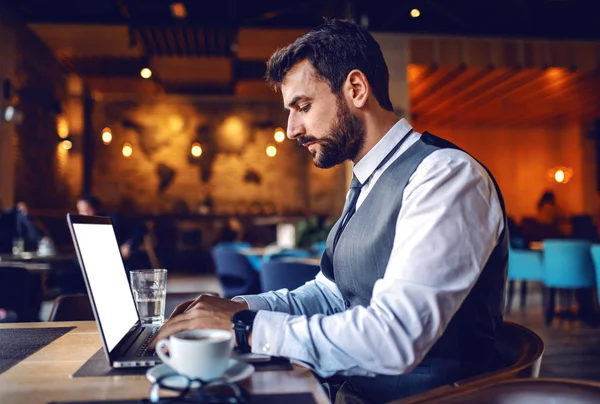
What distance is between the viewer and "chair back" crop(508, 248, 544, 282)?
6191mm

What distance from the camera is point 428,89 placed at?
10156mm

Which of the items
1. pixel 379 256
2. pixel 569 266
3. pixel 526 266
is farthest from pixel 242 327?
pixel 526 266

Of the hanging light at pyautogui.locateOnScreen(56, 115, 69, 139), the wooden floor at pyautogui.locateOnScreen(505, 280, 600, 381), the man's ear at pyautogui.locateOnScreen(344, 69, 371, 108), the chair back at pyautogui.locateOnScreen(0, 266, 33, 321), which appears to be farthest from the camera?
the hanging light at pyautogui.locateOnScreen(56, 115, 69, 139)

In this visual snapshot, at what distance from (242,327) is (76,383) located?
11.9 inches

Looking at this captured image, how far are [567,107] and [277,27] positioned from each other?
280 inches

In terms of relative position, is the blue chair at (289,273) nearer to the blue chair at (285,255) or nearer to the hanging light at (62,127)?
the blue chair at (285,255)

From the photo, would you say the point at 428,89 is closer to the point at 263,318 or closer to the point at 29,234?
the point at 29,234

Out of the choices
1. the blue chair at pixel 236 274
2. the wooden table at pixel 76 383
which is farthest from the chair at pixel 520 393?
the blue chair at pixel 236 274

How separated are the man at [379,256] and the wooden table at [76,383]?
88 mm

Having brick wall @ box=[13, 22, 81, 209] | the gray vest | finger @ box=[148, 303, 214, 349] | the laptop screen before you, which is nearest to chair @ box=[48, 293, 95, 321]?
the laptop screen

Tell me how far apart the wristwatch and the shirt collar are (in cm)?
55

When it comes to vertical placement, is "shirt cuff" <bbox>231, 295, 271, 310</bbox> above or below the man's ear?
below

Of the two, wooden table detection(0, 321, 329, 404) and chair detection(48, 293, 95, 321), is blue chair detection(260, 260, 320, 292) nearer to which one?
chair detection(48, 293, 95, 321)

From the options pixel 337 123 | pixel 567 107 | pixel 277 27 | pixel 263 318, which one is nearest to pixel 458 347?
pixel 263 318
